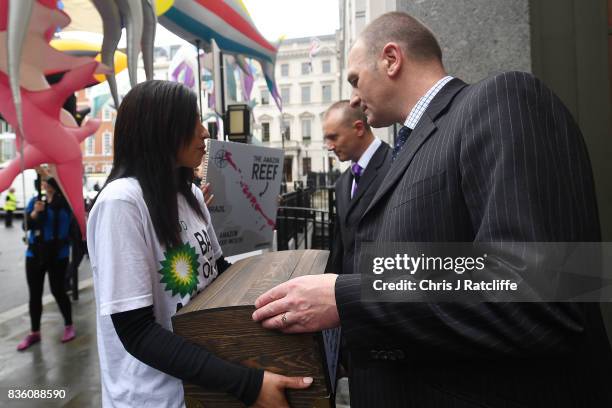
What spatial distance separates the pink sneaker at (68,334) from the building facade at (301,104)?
174 feet

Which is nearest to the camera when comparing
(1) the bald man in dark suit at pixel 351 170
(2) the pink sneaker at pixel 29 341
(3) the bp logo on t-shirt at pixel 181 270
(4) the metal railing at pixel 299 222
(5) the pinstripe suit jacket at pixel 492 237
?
(5) the pinstripe suit jacket at pixel 492 237

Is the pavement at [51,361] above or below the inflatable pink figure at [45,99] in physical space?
below

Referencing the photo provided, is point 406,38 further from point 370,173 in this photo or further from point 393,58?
point 370,173

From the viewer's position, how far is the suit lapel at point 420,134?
1.18m

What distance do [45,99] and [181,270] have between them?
13.4 feet

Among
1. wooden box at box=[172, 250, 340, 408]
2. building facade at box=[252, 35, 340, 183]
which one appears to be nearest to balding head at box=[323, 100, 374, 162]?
wooden box at box=[172, 250, 340, 408]

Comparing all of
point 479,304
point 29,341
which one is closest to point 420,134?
point 479,304

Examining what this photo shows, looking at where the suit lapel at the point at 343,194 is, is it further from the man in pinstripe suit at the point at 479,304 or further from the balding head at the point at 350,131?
the man in pinstripe suit at the point at 479,304

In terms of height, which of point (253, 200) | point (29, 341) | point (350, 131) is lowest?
point (29, 341)

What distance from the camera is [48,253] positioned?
539 cm

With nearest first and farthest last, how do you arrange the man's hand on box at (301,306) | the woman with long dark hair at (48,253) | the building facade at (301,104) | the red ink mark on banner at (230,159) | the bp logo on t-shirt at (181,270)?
the man's hand on box at (301,306) → the bp logo on t-shirt at (181,270) → the red ink mark on banner at (230,159) → the woman with long dark hair at (48,253) → the building facade at (301,104)

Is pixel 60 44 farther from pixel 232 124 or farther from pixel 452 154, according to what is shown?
pixel 452 154

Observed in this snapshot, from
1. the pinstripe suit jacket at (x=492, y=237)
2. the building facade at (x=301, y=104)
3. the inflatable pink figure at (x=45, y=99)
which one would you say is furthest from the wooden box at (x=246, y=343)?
the building facade at (x=301, y=104)

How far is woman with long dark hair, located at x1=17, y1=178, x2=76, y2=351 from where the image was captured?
207 inches
